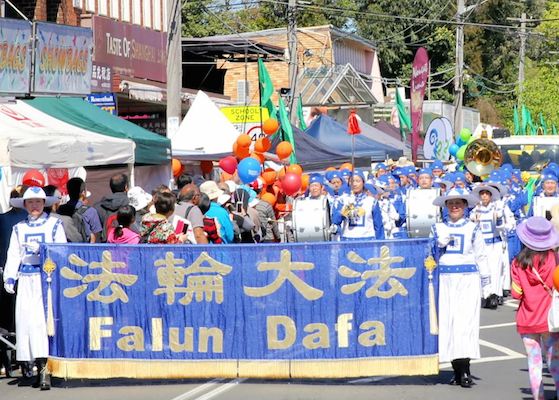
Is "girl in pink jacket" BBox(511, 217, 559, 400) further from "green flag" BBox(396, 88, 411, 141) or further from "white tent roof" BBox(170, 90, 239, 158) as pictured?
"green flag" BBox(396, 88, 411, 141)

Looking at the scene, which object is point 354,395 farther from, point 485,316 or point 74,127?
point 74,127

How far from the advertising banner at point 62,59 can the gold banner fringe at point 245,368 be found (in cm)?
522

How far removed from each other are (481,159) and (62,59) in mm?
7307

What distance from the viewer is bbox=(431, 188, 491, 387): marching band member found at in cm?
1053

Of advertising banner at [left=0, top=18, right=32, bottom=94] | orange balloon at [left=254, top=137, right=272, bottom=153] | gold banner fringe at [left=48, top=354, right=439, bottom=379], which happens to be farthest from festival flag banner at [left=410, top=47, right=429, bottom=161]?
gold banner fringe at [left=48, top=354, right=439, bottom=379]

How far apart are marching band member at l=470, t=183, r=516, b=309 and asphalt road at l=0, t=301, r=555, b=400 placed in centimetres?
556

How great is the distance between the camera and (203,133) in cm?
2294

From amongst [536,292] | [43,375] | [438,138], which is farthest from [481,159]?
[43,375]

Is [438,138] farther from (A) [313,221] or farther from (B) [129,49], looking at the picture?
(A) [313,221]

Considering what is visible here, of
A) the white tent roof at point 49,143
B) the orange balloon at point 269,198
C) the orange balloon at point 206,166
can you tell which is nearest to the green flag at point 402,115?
the orange balloon at point 206,166

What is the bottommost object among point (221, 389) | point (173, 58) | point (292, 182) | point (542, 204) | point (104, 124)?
point (221, 389)

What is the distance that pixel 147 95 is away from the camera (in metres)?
28.8

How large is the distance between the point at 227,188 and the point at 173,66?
380 centimetres

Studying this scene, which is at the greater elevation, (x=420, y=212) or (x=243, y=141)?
(x=243, y=141)
